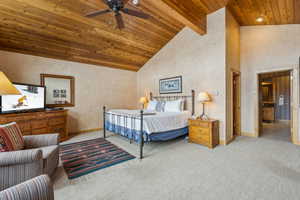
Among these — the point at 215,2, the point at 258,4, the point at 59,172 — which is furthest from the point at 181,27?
the point at 59,172

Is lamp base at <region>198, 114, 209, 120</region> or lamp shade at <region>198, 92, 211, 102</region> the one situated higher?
lamp shade at <region>198, 92, 211, 102</region>

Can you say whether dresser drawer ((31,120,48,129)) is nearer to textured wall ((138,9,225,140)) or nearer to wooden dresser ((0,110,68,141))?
wooden dresser ((0,110,68,141))

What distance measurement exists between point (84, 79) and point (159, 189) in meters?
4.70

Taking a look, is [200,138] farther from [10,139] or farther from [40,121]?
[40,121]

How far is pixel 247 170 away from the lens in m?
2.33

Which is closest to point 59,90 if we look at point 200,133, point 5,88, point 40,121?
point 40,121

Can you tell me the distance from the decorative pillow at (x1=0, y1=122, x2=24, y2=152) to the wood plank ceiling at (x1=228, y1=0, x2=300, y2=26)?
522 cm

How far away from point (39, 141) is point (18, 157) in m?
0.83

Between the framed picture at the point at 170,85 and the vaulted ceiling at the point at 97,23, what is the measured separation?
1.55 metres

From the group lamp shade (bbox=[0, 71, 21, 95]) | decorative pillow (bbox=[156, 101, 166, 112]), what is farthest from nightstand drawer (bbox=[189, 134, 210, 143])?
lamp shade (bbox=[0, 71, 21, 95])

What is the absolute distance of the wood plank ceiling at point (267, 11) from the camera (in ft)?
10.2

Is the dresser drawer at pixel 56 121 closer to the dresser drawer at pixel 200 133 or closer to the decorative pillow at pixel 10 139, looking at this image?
the decorative pillow at pixel 10 139

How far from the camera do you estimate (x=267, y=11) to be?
344 centimetres

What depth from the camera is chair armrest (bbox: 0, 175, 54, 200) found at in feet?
2.95
